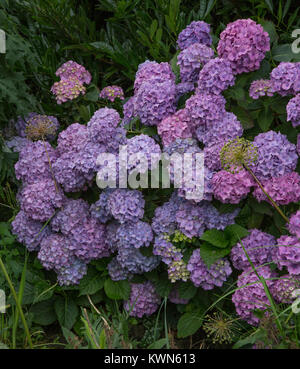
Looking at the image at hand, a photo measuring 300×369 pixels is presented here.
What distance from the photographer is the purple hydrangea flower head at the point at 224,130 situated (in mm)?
2566

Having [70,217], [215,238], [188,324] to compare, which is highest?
[70,217]

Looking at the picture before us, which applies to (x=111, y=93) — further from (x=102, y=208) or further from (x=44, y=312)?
(x=44, y=312)

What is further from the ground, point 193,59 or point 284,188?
point 193,59

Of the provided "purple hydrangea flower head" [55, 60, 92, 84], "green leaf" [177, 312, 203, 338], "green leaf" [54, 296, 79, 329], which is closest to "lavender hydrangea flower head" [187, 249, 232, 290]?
"green leaf" [177, 312, 203, 338]

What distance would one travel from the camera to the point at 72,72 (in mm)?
3320

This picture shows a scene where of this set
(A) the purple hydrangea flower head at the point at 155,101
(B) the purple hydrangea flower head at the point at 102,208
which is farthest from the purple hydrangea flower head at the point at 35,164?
(A) the purple hydrangea flower head at the point at 155,101

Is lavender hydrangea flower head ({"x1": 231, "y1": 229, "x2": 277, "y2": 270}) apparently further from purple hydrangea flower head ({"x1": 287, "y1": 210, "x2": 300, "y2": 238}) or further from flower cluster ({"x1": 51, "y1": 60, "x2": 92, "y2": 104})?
flower cluster ({"x1": 51, "y1": 60, "x2": 92, "y2": 104})

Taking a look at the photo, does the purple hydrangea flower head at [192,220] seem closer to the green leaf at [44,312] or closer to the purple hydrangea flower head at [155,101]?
the purple hydrangea flower head at [155,101]

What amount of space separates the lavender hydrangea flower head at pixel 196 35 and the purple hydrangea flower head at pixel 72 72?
751mm

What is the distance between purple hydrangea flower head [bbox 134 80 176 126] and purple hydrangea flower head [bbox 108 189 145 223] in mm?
408

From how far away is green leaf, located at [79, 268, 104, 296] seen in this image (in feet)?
9.19

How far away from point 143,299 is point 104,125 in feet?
3.12

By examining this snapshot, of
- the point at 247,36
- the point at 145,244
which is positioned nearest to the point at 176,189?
the point at 145,244

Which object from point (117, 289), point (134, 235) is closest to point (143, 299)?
point (117, 289)
